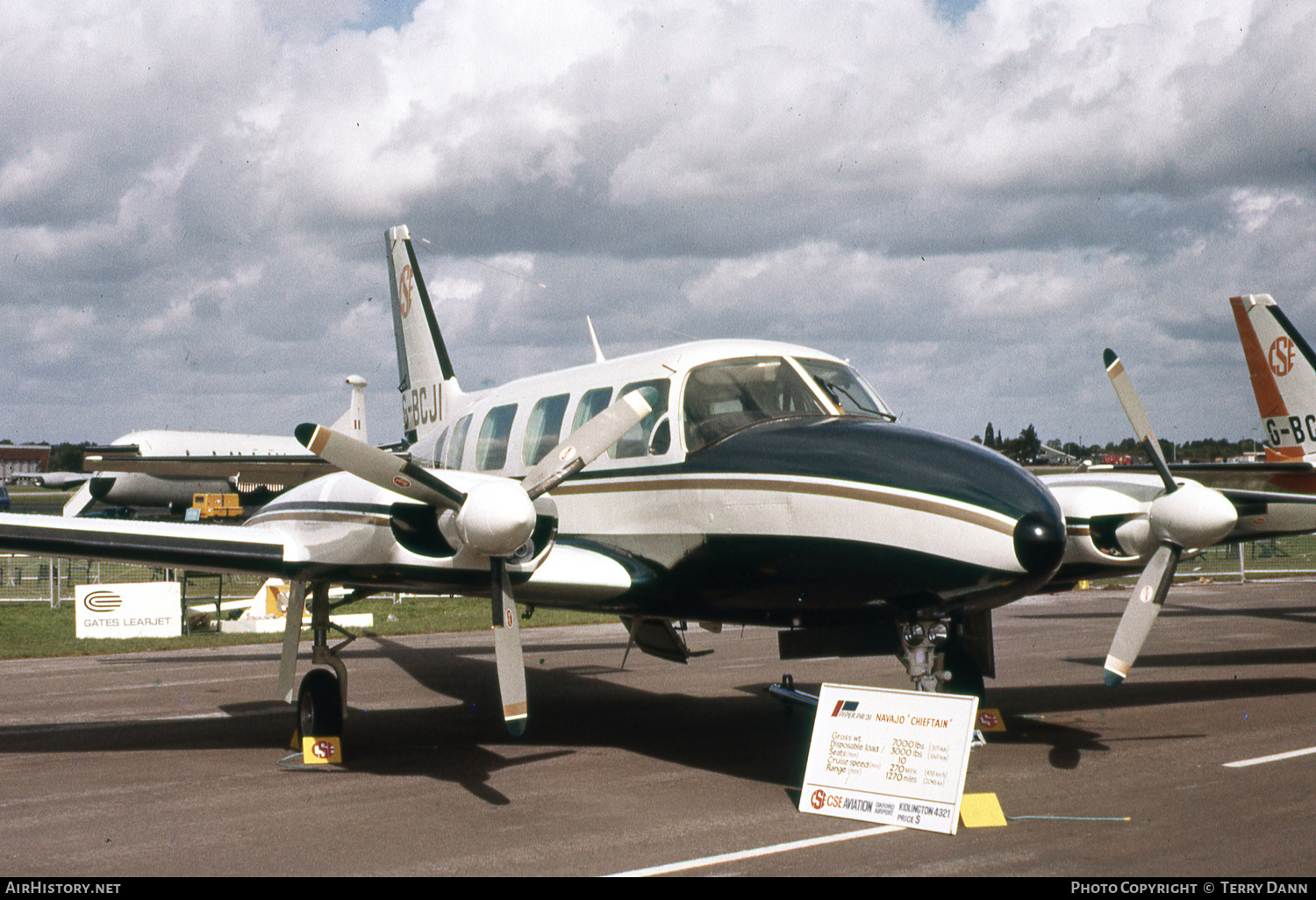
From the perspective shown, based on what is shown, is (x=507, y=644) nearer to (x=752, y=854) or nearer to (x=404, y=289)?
(x=752, y=854)

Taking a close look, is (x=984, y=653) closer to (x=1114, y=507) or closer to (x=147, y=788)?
(x=1114, y=507)

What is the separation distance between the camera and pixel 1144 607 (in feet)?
27.9

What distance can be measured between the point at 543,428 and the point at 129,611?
573 inches

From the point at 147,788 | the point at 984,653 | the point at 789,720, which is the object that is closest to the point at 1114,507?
the point at 984,653

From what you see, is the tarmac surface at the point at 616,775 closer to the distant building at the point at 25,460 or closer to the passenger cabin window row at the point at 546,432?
the passenger cabin window row at the point at 546,432

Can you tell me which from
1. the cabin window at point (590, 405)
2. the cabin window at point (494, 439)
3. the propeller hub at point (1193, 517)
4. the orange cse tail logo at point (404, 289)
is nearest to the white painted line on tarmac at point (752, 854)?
the propeller hub at point (1193, 517)

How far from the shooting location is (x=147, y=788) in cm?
846

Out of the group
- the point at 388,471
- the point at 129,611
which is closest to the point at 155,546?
the point at 388,471

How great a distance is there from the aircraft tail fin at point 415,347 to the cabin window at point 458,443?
342cm

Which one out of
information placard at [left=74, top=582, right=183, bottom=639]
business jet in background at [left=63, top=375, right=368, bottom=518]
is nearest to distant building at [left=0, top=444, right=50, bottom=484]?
business jet in background at [left=63, top=375, right=368, bottom=518]

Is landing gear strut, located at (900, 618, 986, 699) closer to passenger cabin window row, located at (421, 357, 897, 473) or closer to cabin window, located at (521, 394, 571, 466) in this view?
passenger cabin window row, located at (421, 357, 897, 473)

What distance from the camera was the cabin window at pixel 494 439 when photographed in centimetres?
1102
